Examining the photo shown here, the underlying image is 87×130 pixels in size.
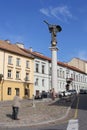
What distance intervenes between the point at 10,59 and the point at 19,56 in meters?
3.76

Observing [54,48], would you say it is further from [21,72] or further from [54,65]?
[21,72]

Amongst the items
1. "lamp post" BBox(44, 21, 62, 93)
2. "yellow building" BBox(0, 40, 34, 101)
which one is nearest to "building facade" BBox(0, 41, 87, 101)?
"yellow building" BBox(0, 40, 34, 101)

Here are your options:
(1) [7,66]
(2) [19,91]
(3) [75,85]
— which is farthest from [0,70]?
(3) [75,85]

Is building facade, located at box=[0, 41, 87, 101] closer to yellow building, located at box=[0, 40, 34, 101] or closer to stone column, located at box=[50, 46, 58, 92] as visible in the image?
yellow building, located at box=[0, 40, 34, 101]

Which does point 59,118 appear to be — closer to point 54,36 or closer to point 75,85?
point 54,36

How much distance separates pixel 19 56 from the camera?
65.6 m

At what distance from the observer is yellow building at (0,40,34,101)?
194ft

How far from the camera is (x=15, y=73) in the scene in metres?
63.3

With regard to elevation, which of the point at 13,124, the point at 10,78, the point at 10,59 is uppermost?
the point at 10,59

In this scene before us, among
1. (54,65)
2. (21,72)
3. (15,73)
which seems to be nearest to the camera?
(54,65)

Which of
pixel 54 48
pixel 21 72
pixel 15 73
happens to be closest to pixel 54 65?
pixel 54 48

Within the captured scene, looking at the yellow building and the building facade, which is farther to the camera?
the building facade

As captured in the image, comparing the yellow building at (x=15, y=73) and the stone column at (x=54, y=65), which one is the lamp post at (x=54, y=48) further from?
the yellow building at (x=15, y=73)

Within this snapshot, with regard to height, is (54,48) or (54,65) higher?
(54,48)
